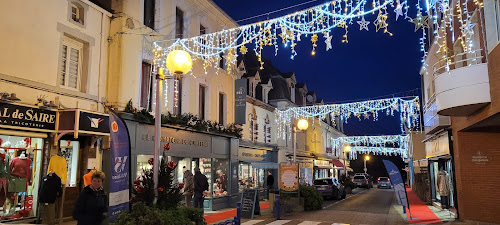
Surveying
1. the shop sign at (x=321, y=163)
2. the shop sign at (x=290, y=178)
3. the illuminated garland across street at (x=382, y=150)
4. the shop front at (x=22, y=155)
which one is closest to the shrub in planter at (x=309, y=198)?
the shop sign at (x=290, y=178)

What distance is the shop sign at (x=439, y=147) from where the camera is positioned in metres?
16.1

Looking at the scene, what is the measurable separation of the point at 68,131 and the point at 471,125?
41.0ft

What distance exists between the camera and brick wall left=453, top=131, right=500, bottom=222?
42.7ft

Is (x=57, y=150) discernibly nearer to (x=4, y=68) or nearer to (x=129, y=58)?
(x=4, y=68)

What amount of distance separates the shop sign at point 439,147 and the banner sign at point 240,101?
9.83m

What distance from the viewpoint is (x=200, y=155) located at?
17.5 metres

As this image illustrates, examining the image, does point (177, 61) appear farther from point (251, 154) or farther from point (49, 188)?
point (251, 154)

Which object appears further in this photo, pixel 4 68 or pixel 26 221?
pixel 26 221

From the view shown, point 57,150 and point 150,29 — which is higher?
point 150,29

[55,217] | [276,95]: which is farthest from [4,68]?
[276,95]

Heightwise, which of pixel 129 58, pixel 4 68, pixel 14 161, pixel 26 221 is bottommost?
pixel 26 221

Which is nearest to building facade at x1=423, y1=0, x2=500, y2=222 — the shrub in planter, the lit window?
the shrub in planter

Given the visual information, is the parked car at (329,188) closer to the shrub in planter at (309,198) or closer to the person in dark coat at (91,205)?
the shrub in planter at (309,198)

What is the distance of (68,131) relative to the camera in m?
10.8
